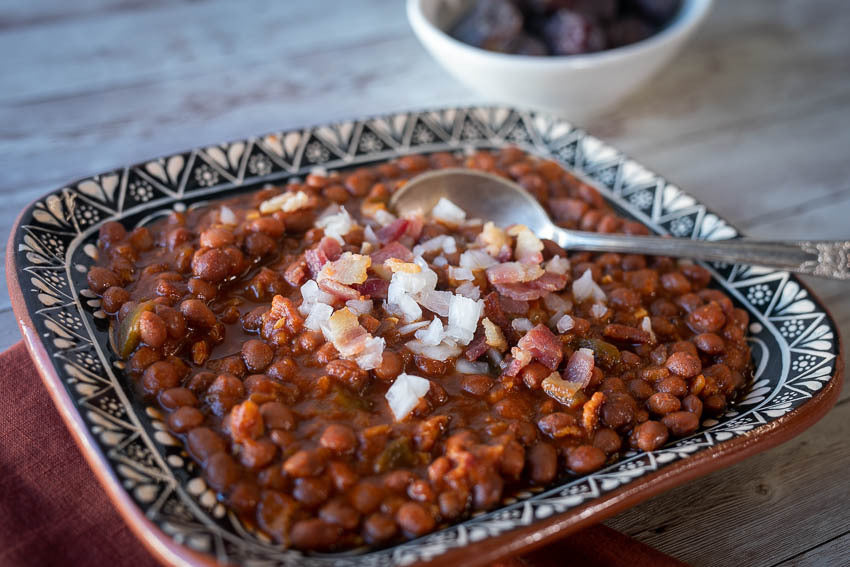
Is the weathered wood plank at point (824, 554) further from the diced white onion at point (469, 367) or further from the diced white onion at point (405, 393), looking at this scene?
the diced white onion at point (405, 393)

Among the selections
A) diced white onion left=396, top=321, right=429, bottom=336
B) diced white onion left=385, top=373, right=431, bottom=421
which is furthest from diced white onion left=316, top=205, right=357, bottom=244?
diced white onion left=385, top=373, right=431, bottom=421

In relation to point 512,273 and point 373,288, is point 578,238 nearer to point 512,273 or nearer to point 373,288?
point 512,273

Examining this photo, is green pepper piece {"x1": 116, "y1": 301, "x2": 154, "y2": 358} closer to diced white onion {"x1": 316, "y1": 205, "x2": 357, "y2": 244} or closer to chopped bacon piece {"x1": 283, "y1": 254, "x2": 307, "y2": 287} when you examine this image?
chopped bacon piece {"x1": 283, "y1": 254, "x2": 307, "y2": 287}

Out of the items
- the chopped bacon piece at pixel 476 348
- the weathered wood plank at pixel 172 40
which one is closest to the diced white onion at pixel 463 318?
the chopped bacon piece at pixel 476 348

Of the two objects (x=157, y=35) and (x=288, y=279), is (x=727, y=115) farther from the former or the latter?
(x=157, y=35)

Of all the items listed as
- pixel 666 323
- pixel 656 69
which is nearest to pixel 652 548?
pixel 666 323


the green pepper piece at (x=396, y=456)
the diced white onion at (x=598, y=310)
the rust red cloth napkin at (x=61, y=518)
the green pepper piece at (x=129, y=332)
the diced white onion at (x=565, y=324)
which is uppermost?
the diced white onion at (x=598, y=310)
